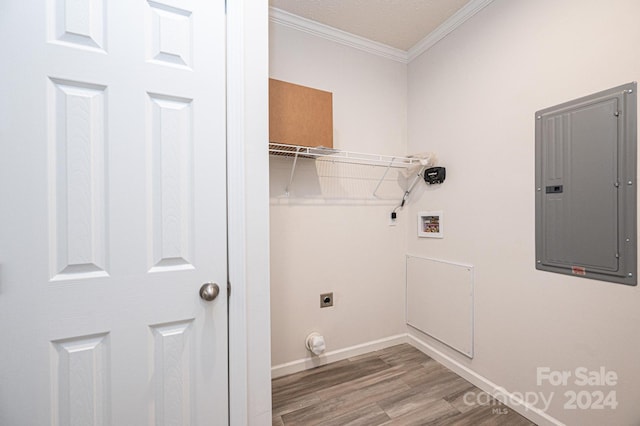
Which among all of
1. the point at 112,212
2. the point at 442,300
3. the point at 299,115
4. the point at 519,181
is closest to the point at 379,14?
the point at 299,115

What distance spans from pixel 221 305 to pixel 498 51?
2.13 metres

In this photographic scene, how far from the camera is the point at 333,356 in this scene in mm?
2016

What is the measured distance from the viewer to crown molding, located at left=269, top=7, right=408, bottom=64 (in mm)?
1832

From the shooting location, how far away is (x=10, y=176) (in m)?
0.81

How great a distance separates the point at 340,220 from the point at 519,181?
Answer: 1.16 meters

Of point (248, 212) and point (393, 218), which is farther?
point (393, 218)

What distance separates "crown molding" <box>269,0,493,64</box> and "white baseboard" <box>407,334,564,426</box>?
241 cm

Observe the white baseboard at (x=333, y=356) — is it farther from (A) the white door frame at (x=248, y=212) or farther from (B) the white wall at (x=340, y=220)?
(A) the white door frame at (x=248, y=212)

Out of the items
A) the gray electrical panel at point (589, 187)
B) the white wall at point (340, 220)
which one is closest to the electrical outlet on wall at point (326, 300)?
the white wall at point (340, 220)

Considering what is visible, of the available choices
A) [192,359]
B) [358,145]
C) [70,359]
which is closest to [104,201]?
[70,359]

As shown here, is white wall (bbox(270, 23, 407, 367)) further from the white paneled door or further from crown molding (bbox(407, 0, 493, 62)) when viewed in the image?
the white paneled door

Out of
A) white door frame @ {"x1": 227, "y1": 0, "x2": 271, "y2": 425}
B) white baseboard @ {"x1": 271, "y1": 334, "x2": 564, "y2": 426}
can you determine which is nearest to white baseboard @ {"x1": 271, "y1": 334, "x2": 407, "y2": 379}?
white baseboard @ {"x1": 271, "y1": 334, "x2": 564, "y2": 426}

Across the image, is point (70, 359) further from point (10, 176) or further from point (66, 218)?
point (10, 176)

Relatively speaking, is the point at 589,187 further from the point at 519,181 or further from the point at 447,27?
the point at 447,27
